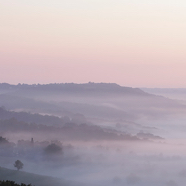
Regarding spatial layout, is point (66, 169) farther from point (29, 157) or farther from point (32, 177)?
point (32, 177)

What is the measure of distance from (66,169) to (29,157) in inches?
517

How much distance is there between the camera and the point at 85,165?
452 ft

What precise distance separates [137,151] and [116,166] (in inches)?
1564

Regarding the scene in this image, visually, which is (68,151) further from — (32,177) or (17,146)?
(32,177)

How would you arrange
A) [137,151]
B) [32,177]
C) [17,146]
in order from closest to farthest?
[32,177] < [17,146] < [137,151]

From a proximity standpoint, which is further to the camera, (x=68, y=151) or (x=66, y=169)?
(x=68, y=151)

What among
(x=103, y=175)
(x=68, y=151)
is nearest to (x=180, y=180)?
(x=103, y=175)

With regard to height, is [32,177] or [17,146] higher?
[17,146]

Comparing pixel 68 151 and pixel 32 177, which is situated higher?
pixel 68 151

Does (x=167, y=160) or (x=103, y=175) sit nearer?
(x=103, y=175)

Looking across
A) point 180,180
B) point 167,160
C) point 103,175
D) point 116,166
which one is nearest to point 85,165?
point 103,175

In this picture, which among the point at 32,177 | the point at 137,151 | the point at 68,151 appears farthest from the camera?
the point at 137,151

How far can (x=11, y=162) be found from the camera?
Answer: 340ft

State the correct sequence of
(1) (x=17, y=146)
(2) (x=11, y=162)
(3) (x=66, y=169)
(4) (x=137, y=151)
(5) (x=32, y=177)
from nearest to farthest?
(5) (x=32, y=177)
(2) (x=11, y=162)
(3) (x=66, y=169)
(1) (x=17, y=146)
(4) (x=137, y=151)
